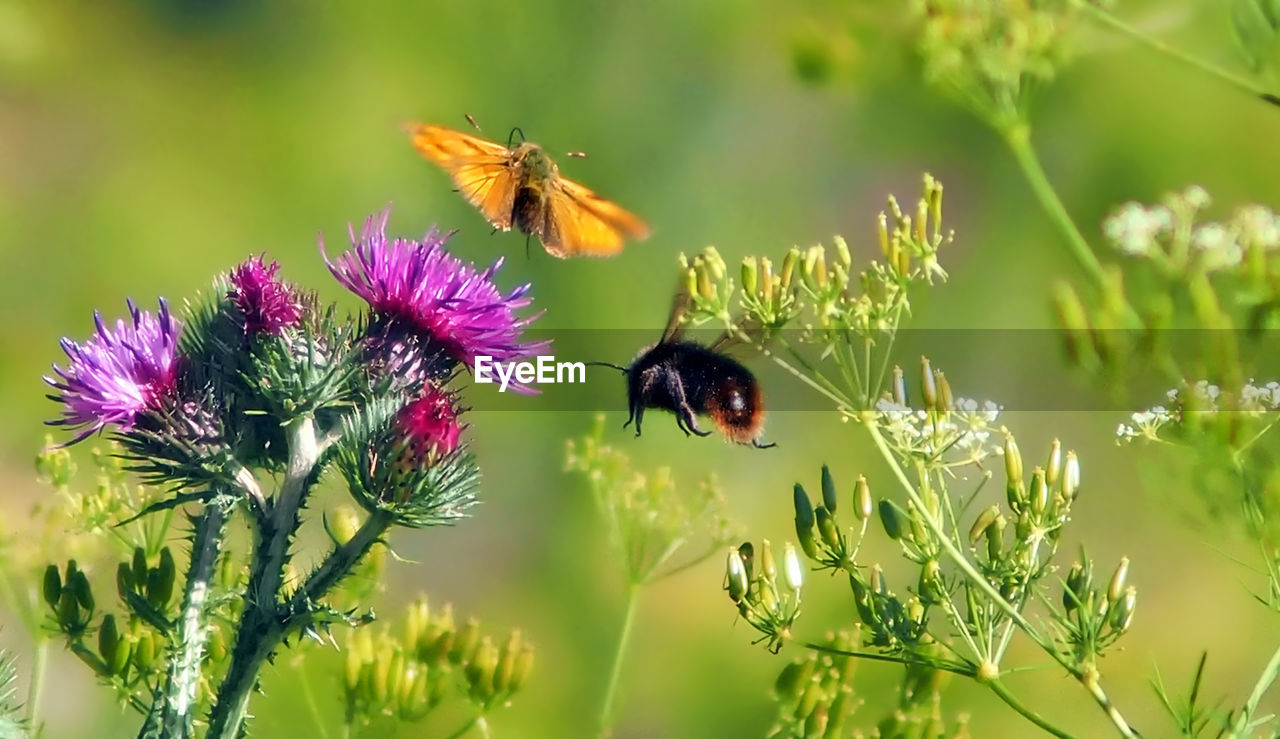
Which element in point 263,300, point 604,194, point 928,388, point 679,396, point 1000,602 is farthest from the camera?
point 604,194

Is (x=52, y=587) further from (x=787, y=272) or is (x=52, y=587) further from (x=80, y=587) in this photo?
(x=787, y=272)

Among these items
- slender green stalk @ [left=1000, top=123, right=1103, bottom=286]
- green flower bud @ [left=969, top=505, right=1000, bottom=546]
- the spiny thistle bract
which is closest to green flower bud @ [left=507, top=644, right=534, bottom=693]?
the spiny thistle bract

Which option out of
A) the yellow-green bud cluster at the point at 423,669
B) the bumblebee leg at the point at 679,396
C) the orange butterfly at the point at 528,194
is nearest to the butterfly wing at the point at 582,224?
the orange butterfly at the point at 528,194

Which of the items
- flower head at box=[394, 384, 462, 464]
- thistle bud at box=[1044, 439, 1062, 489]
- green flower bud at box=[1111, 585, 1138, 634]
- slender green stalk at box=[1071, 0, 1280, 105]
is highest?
slender green stalk at box=[1071, 0, 1280, 105]

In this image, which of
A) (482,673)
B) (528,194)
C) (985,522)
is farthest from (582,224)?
(985,522)

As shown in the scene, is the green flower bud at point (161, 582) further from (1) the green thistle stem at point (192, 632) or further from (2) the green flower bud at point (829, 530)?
(2) the green flower bud at point (829, 530)

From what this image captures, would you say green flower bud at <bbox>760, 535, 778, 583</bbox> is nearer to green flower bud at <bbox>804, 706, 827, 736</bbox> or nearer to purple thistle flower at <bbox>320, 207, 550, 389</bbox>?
green flower bud at <bbox>804, 706, 827, 736</bbox>

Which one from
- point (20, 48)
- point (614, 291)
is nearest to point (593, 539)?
point (614, 291)
